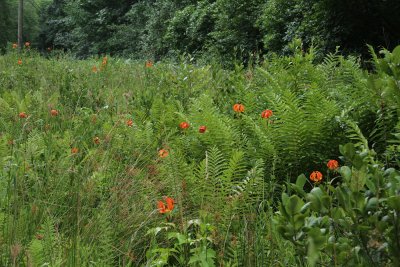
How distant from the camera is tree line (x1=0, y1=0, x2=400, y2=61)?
9164 millimetres

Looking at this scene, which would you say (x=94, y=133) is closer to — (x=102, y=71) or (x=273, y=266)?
(x=273, y=266)

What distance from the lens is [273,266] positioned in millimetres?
1654

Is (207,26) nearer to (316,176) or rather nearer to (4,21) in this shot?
(316,176)

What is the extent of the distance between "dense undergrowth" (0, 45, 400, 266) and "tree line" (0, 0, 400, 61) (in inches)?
69.6

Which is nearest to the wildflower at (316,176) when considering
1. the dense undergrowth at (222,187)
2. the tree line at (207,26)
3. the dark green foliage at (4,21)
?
the dense undergrowth at (222,187)

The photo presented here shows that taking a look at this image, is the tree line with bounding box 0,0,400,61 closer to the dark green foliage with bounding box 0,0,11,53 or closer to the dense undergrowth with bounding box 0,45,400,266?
the dark green foliage with bounding box 0,0,11,53

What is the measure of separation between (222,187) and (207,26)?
14.1 meters

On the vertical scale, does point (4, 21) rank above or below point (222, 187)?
below

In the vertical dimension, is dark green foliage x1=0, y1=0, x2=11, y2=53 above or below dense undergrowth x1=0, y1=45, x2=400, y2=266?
below

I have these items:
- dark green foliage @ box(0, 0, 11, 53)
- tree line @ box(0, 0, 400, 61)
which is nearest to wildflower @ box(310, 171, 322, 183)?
tree line @ box(0, 0, 400, 61)

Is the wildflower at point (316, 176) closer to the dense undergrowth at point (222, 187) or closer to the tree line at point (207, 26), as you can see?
the dense undergrowth at point (222, 187)

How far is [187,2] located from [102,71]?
44.0ft

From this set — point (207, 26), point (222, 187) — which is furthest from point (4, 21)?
point (222, 187)

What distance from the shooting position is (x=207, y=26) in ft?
51.6
